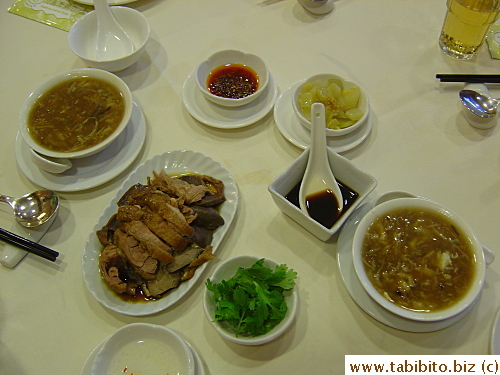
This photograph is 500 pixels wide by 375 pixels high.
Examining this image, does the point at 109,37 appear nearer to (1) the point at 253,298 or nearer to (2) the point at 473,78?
(1) the point at 253,298

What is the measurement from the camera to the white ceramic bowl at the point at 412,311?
1319 millimetres

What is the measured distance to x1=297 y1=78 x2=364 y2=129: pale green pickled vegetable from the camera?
197 centimetres

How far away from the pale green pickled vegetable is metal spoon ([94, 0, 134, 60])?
3.96 ft

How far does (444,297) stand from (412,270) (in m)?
0.14

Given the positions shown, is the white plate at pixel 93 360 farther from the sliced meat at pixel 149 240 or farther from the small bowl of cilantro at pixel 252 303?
the sliced meat at pixel 149 240

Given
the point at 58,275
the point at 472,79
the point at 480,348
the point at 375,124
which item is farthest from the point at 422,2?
the point at 58,275

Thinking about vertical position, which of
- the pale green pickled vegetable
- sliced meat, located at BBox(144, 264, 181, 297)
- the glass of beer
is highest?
the glass of beer

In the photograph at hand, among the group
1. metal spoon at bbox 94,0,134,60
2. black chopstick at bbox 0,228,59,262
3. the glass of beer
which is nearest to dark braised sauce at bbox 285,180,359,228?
black chopstick at bbox 0,228,59,262

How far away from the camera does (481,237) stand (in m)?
1.74

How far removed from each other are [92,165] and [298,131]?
111cm

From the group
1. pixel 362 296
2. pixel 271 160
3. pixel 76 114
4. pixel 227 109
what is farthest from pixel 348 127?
pixel 76 114

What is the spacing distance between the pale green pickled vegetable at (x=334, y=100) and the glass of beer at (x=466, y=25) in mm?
757

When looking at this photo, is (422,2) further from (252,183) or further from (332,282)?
(332,282)

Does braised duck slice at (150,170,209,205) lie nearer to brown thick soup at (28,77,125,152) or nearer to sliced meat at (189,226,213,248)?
sliced meat at (189,226,213,248)
